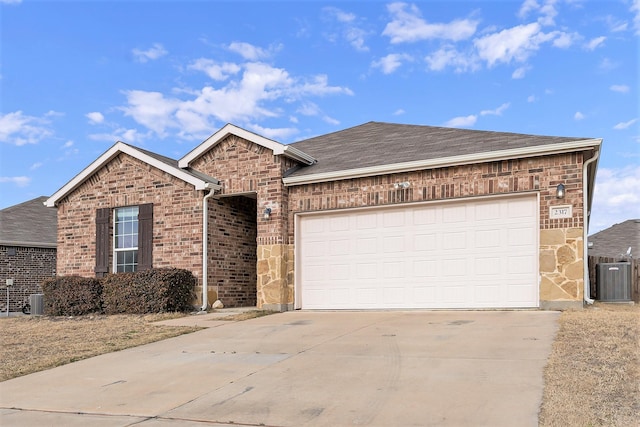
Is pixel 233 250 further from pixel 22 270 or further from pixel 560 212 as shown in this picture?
pixel 22 270

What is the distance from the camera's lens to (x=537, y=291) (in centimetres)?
1148

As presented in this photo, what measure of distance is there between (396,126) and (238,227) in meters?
6.16

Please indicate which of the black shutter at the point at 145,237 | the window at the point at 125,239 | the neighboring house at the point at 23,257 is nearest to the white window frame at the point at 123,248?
the window at the point at 125,239

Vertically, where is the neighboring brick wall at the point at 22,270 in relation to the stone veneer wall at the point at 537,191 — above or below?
below

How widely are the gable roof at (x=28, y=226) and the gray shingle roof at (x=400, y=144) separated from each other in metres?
11.9

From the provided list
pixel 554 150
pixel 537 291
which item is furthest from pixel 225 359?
pixel 554 150

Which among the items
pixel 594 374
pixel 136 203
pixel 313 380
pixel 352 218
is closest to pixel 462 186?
pixel 352 218

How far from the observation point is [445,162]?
12.3 m

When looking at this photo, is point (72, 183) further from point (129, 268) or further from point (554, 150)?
point (554, 150)

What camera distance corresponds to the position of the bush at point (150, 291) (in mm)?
13891

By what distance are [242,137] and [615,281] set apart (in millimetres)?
9585

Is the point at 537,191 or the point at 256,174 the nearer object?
the point at 537,191

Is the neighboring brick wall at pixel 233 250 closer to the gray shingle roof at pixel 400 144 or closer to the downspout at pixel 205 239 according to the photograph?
the downspout at pixel 205 239

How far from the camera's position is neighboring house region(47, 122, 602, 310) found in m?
11.6
